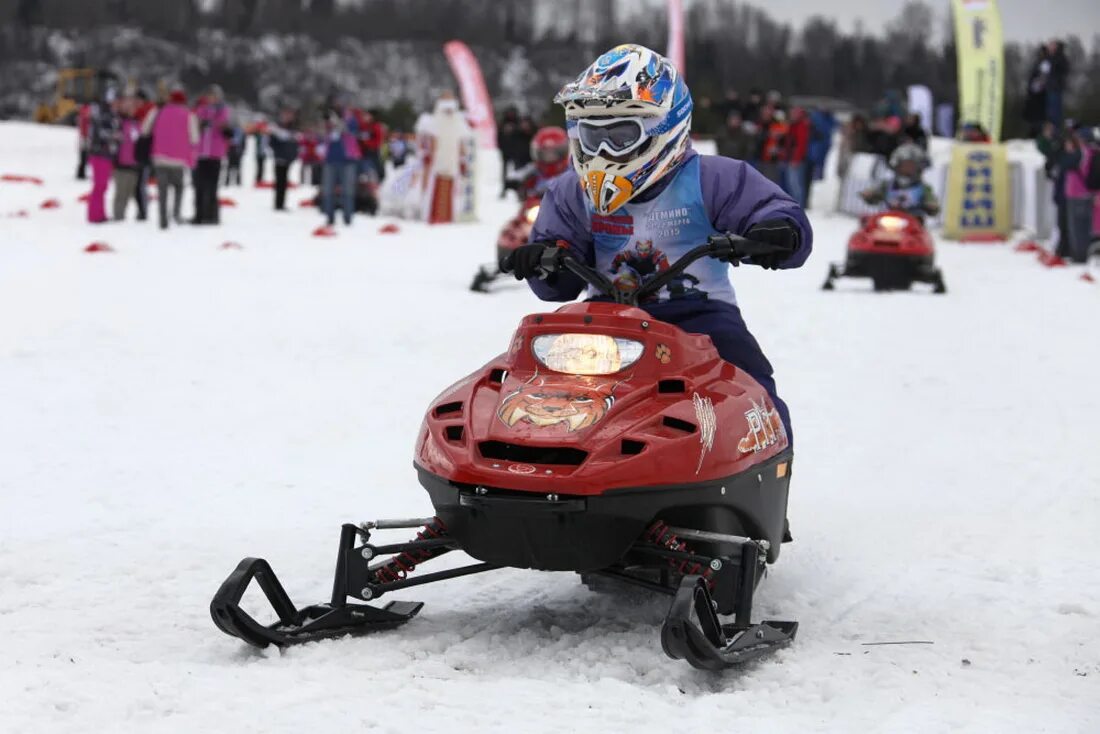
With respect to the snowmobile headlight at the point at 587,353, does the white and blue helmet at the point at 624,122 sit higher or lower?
higher

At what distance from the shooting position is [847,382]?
964 centimetres

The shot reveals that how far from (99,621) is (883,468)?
13.4 ft

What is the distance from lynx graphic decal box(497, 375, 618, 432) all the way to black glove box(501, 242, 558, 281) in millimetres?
554

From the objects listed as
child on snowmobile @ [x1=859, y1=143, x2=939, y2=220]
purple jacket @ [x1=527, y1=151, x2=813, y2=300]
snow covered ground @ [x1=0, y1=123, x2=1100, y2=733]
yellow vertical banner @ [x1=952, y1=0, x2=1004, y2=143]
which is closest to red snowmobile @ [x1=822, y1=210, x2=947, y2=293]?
snow covered ground @ [x1=0, y1=123, x2=1100, y2=733]

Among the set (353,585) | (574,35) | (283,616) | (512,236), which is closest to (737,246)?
(353,585)

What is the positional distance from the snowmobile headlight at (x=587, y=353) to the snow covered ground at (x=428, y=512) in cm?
79

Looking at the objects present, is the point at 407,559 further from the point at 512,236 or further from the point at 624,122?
the point at 512,236

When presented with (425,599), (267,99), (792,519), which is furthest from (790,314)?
(267,99)

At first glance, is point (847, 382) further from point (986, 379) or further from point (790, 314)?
point (790, 314)

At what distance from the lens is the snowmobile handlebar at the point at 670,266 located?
14.7 ft

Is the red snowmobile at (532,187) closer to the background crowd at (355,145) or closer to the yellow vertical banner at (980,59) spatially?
the background crowd at (355,145)

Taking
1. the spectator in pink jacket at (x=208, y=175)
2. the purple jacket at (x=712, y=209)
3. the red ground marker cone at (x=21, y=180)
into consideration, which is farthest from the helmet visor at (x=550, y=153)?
the red ground marker cone at (x=21, y=180)

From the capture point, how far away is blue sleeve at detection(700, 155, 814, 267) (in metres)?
4.75

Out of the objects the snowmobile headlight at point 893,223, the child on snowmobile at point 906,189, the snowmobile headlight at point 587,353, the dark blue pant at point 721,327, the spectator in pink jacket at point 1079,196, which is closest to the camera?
the snowmobile headlight at point 587,353
